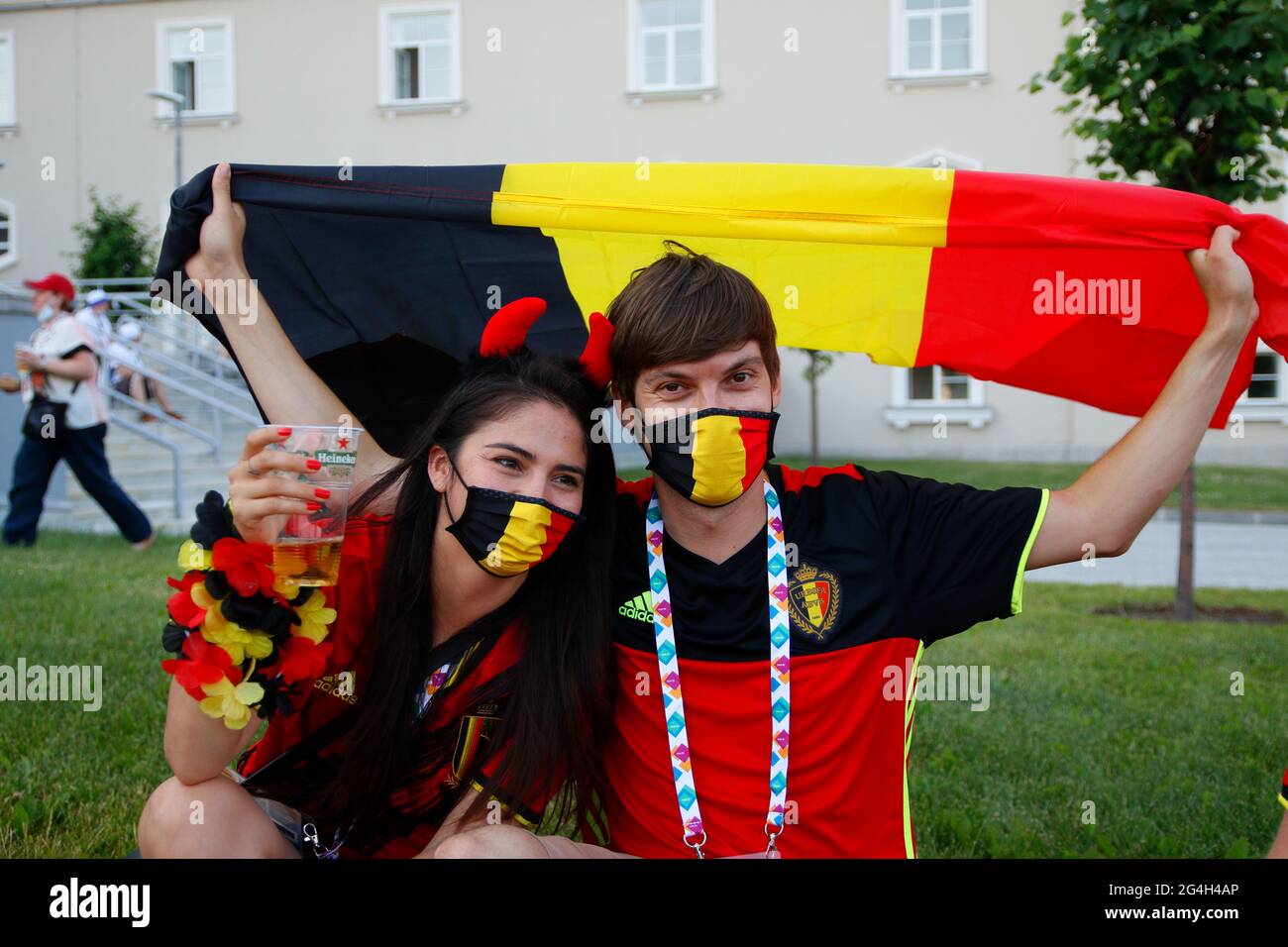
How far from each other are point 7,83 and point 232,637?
24922mm

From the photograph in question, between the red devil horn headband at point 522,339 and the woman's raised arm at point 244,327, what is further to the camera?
the woman's raised arm at point 244,327

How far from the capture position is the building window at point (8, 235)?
908 inches

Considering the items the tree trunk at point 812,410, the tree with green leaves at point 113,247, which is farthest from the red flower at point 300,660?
the tree with green leaves at point 113,247

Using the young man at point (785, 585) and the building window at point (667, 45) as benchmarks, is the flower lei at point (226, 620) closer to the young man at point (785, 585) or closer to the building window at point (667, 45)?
the young man at point (785, 585)

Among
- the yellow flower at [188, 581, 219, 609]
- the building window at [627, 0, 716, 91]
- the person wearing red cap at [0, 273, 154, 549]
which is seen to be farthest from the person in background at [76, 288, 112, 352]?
the building window at [627, 0, 716, 91]

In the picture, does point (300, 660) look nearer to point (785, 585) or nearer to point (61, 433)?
point (785, 585)

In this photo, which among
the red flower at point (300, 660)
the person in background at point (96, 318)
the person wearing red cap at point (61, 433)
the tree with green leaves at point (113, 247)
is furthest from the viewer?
the tree with green leaves at point (113, 247)

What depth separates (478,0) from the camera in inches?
821

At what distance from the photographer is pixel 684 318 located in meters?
2.77

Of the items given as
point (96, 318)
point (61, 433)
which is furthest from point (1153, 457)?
point (96, 318)

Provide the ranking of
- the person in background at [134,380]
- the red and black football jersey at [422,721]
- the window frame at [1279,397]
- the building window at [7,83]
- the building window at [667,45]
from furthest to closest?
1. the building window at [7,83]
2. the building window at [667,45]
3. the window frame at [1279,397]
4. the person in background at [134,380]
5. the red and black football jersey at [422,721]

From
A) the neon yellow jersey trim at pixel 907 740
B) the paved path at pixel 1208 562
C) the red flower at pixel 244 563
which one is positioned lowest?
the paved path at pixel 1208 562

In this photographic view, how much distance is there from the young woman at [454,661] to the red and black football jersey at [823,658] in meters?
0.16
